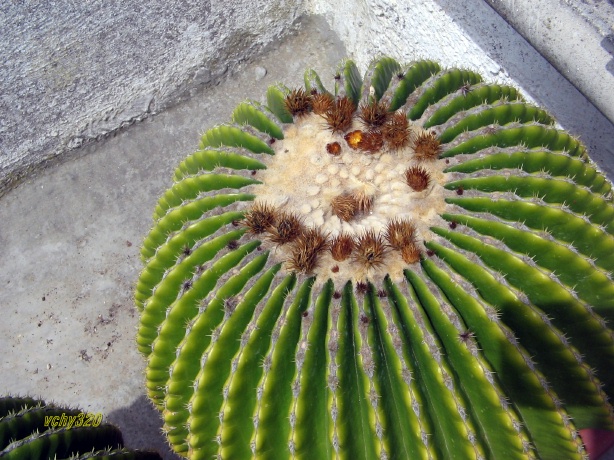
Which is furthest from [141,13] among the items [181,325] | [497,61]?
[181,325]

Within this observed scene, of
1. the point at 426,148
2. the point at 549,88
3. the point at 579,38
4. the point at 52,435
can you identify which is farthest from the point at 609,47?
the point at 52,435

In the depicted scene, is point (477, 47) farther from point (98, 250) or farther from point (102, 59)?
point (98, 250)

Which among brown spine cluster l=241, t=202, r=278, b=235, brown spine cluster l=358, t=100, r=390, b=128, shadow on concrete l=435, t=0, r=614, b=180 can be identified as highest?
shadow on concrete l=435, t=0, r=614, b=180

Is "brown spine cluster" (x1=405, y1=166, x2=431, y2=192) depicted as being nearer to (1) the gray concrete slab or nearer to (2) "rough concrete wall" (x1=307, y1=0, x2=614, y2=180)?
(2) "rough concrete wall" (x1=307, y1=0, x2=614, y2=180)

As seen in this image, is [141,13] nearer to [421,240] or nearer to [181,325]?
[181,325]

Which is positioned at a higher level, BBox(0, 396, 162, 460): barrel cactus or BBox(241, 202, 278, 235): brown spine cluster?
BBox(241, 202, 278, 235): brown spine cluster

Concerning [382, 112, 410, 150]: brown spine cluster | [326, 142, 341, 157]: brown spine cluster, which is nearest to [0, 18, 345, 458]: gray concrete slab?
[326, 142, 341, 157]: brown spine cluster

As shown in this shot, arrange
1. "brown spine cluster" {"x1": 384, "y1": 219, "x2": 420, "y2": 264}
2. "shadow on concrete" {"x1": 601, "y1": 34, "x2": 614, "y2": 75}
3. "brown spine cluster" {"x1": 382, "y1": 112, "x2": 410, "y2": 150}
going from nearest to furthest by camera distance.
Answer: "shadow on concrete" {"x1": 601, "y1": 34, "x2": 614, "y2": 75} < "brown spine cluster" {"x1": 384, "y1": 219, "x2": 420, "y2": 264} < "brown spine cluster" {"x1": 382, "y1": 112, "x2": 410, "y2": 150}
